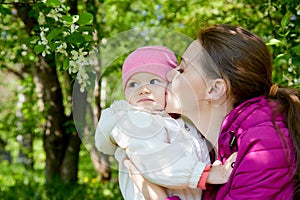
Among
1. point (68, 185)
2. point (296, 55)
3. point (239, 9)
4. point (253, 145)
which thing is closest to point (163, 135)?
point (253, 145)

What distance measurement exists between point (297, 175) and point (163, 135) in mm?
464

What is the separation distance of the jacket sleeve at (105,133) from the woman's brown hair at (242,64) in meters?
0.42

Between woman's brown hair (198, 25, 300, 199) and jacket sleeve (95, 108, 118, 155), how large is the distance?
42 cm

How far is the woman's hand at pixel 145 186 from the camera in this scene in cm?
203

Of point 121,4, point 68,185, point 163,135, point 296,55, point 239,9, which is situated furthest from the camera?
point 121,4

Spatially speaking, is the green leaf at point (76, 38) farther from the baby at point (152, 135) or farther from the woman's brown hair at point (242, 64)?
the woman's brown hair at point (242, 64)

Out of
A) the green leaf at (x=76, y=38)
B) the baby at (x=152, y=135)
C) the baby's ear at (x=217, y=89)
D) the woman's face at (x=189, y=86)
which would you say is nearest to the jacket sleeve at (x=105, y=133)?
the baby at (x=152, y=135)

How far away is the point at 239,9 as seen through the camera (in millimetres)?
4305

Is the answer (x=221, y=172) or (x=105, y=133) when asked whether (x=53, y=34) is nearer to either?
(x=105, y=133)

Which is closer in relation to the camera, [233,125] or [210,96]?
[233,125]

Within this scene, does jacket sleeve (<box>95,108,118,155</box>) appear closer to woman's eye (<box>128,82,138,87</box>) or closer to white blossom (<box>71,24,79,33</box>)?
woman's eye (<box>128,82,138,87</box>)

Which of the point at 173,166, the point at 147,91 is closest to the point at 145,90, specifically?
the point at 147,91

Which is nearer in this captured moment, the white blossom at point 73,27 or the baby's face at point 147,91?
the baby's face at point 147,91

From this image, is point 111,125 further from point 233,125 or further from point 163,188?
point 233,125
